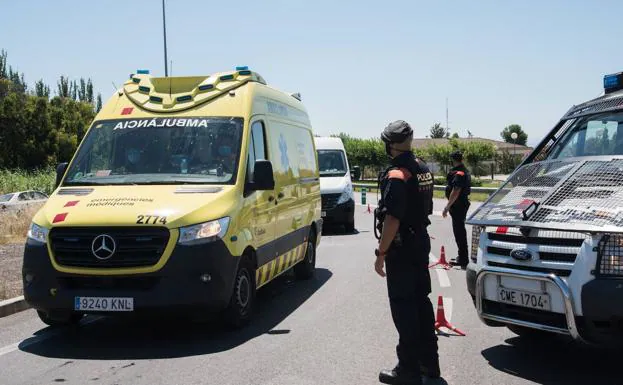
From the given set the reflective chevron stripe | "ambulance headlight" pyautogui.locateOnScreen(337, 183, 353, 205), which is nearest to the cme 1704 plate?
the reflective chevron stripe

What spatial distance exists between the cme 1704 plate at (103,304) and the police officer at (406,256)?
2.43m

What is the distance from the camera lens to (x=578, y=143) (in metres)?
6.68

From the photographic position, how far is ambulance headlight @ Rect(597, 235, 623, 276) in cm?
472

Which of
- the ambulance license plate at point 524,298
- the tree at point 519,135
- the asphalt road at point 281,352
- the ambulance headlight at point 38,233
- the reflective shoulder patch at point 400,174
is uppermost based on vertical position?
the tree at point 519,135

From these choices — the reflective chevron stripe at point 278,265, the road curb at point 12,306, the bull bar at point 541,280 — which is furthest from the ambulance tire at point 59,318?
the bull bar at point 541,280

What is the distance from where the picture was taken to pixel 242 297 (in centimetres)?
716

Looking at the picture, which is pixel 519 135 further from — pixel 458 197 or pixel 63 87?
pixel 458 197

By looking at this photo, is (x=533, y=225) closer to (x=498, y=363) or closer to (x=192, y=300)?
(x=498, y=363)

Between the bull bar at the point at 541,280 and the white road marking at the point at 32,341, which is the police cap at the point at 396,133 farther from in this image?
the white road marking at the point at 32,341

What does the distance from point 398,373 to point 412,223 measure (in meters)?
1.12

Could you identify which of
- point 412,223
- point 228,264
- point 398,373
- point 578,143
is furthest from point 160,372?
point 578,143

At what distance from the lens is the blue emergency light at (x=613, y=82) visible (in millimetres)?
6863

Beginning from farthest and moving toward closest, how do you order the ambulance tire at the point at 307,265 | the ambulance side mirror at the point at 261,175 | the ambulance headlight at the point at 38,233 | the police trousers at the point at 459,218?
the police trousers at the point at 459,218, the ambulance tire at the point at 307,265, the ambulance side mirror at the point at 261,175, the ambulance headlight at the point at 38,233

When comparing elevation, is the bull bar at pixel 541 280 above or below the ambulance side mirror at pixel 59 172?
below
